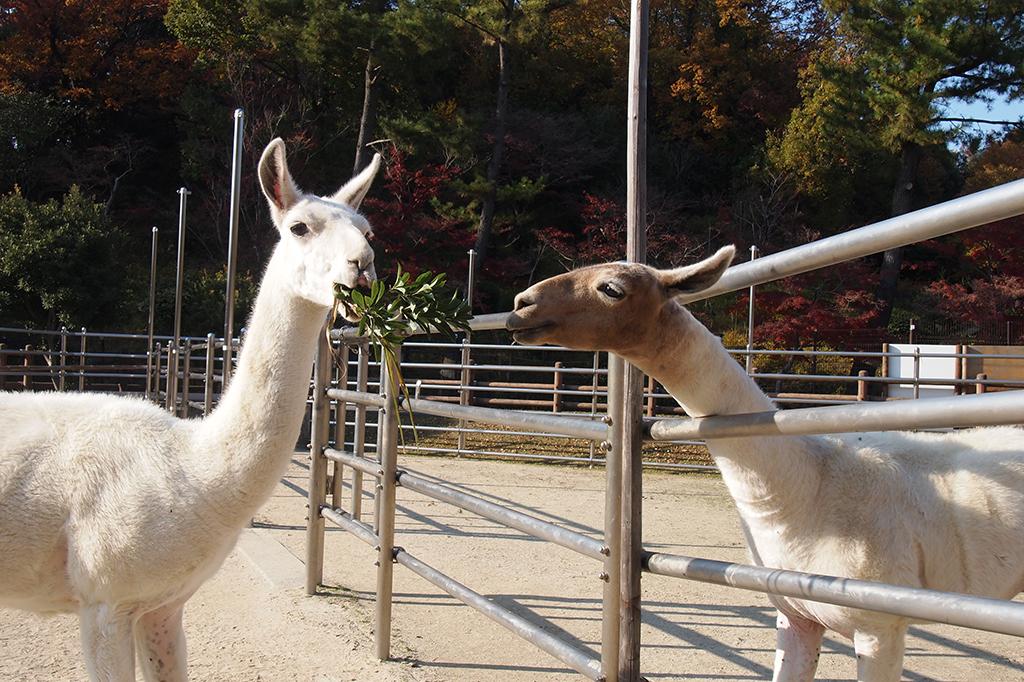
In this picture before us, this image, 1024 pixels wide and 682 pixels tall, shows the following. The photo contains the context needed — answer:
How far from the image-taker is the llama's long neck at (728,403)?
2.48 m

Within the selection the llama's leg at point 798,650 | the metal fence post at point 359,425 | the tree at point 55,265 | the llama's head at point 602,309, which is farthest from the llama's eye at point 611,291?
the tree at point 55,265

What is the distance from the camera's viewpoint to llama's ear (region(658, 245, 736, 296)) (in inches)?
88.5

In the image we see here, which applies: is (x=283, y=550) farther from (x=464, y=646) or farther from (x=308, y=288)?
(x=308, y=288)

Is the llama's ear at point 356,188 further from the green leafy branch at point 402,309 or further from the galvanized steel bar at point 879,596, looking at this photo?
the galvanized steel bar at point 879,596

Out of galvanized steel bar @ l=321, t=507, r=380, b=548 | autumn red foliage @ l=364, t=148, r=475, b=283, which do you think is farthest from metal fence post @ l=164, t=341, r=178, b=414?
autumn red foliage @ l=364, t=148, r=475, b=283

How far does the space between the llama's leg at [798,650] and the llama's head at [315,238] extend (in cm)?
164

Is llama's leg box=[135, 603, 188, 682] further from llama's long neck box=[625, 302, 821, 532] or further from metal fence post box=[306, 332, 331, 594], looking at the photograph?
metal fence post box=[306, 332, 331, 594]

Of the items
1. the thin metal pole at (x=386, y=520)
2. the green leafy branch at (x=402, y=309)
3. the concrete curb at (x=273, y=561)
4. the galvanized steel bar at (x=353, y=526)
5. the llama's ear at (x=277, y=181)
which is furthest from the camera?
the concrete curb at (x=273, y=561)

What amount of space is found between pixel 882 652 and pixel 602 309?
119 cm

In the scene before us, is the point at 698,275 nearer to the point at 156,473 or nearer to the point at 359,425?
the point at 156,473

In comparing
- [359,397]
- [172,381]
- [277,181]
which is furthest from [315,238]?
[172,381]

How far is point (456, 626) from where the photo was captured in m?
4.41

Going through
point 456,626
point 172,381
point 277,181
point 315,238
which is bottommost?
point 456,626

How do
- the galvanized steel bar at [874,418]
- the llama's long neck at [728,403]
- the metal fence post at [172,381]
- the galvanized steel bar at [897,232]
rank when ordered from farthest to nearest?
the metal fence post at [172,381] < the llama's long neck at [728,403] < the galvanized steel bar at [897,232] < the galvanized steel bar at [874,418]
